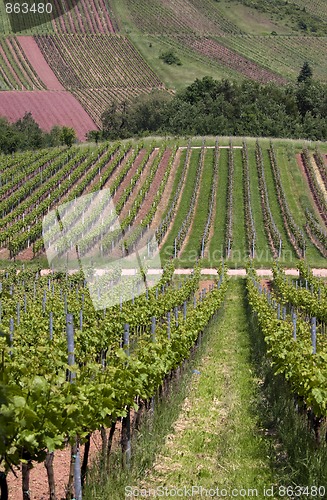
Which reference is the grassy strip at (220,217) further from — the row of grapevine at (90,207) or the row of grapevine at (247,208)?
the row of grapevine at (90,207)

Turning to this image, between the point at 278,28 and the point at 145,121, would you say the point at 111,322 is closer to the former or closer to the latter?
the point at 145,121

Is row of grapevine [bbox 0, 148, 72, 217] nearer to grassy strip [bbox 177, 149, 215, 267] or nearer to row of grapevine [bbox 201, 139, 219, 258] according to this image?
grassy strip [bbox 177, 149, 215, 267]

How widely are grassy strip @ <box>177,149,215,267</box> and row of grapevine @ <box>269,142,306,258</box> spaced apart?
483 centimetres

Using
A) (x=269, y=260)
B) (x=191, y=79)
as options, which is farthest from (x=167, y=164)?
(x=191, y=79)

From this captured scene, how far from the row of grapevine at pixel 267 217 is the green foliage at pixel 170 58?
228 ft

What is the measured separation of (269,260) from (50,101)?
65637mm

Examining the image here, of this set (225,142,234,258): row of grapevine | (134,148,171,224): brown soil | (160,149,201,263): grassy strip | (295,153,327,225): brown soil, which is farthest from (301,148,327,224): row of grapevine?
(134,148,171,224): brown soil

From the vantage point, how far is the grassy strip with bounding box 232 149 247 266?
133 ft

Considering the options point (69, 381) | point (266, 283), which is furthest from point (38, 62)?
point (69, 381)

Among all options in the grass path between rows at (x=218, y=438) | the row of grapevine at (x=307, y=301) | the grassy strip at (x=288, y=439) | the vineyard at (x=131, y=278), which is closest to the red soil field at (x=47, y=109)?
the vineyard at (x=131, y=278)

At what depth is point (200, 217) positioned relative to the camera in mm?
46219

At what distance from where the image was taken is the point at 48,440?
261 inches

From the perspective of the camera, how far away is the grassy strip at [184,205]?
4056 cm

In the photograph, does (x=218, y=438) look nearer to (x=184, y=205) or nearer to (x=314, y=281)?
(x=314, y=281)
